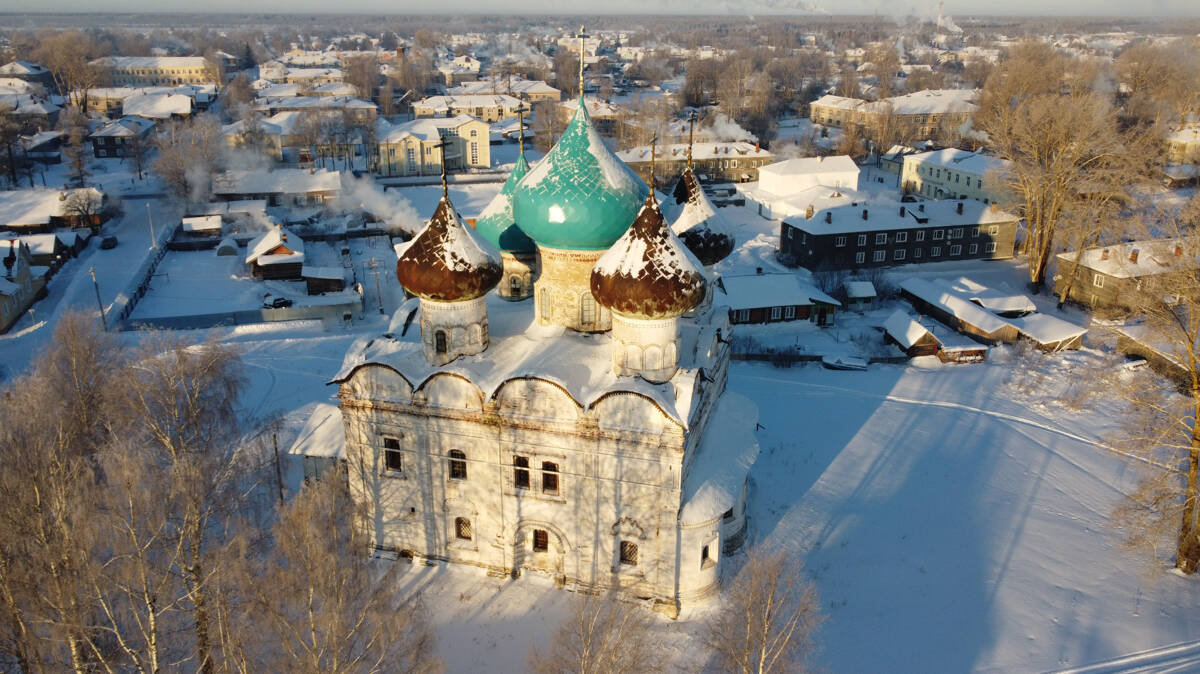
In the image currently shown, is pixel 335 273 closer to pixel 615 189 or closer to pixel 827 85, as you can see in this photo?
pixel 615 189

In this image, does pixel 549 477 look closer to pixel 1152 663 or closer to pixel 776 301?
pixel 1152 663

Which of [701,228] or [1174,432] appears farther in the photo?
[701,228]

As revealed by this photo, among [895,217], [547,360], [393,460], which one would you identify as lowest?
[895,217]

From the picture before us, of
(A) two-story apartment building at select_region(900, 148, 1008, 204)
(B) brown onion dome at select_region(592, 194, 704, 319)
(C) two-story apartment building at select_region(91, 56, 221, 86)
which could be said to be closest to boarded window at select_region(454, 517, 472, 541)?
(B) brown onion dome at select_region(592, 194, 704, 319)

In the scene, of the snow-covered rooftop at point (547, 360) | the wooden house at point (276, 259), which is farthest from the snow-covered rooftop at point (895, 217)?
the wooden house at point (276, 259)

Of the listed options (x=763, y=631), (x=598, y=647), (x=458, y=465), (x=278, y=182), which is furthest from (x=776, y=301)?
(x=278, y=182)

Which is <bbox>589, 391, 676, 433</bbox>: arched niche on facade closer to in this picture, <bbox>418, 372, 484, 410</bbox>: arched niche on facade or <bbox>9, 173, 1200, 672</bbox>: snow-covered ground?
<bbox>418, 372, 484, 410</bbox>: arched niche on facade

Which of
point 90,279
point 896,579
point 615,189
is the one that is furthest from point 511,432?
point 90,279

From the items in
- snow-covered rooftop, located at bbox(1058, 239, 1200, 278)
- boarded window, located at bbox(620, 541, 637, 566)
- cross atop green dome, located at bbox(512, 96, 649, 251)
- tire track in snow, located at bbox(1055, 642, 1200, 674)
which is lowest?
tire track in snow, located at bbox(1055, 642, 1200, 674)

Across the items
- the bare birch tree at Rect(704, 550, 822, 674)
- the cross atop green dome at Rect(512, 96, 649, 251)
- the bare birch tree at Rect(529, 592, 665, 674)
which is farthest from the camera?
the cross atop green dome at Rect(512, 96, 649, 251)
